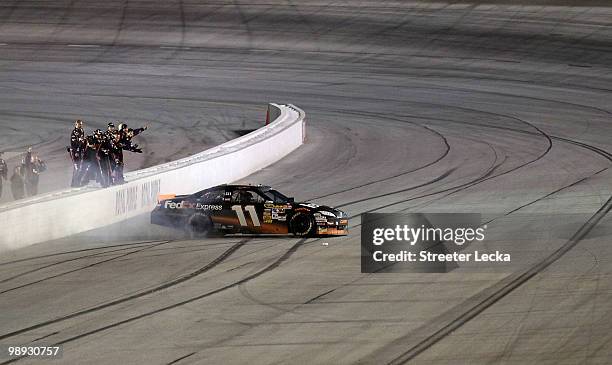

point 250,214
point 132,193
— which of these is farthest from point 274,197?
point 132,193

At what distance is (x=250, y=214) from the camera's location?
2006 cm

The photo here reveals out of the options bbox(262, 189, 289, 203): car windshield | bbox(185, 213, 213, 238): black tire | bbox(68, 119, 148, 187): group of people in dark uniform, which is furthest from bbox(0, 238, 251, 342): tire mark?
bbox(68, 119, 148, 187): group of people in dark uniform

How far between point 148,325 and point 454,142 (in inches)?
831

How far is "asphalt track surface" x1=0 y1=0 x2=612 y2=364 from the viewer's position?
1345 cm

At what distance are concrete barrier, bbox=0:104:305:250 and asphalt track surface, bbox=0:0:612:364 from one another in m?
0.38

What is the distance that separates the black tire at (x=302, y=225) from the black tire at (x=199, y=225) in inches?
54.2

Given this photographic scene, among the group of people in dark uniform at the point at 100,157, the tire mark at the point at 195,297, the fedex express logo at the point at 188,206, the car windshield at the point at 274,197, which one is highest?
the group of people in dark uniform at the point at 100,157

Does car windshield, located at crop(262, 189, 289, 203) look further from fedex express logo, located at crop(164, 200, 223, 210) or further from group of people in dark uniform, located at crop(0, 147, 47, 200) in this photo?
group of people in dark uniform, located at crop(0, 147, 47, 200)

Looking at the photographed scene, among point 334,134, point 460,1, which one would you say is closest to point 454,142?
point 334,134

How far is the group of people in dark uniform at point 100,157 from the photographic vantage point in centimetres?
2233

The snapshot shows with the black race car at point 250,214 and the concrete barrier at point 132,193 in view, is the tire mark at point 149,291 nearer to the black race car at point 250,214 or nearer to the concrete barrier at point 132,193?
the black race car at point 250,214

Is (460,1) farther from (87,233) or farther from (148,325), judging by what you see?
(148,325)

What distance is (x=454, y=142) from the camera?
33.8 meters

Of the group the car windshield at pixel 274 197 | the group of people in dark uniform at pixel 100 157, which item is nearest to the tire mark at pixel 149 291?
the car windshield at pixel 274 197
